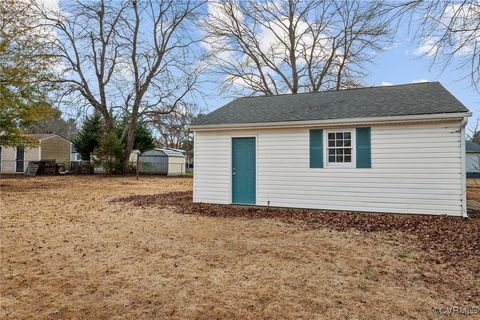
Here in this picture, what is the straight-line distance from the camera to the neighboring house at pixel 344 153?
7.91 metres

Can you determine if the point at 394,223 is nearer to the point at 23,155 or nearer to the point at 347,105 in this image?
the point at 347,105

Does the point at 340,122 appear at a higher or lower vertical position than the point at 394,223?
higher

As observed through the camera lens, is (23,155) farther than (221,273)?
Yes

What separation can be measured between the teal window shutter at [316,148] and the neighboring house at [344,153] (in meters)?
0.03

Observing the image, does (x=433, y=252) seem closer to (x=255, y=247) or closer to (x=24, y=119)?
(x=255, y=247)

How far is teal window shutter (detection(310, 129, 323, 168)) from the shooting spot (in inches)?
355

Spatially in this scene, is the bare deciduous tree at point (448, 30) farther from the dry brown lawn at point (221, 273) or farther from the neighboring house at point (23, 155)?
the neighboring house at point (23, 155)

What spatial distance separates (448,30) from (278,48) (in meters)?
20.6

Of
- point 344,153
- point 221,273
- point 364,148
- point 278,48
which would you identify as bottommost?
point 221,273

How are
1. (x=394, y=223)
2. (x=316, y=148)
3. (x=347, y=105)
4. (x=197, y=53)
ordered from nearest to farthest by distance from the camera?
(x=394, y=223) < (x=316, y=148) < (x=347, y=105) < (x=197, y=53)

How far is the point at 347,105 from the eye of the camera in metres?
9.56

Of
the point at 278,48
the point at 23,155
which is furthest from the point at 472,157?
the point at 23,155

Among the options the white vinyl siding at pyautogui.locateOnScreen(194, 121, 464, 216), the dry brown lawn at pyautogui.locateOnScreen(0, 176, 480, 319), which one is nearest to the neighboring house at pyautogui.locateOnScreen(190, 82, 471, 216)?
the white vinyl siding at pyautogui.locateOnScreen(194, 121, 464, 216)

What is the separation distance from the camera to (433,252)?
17.0 feet
